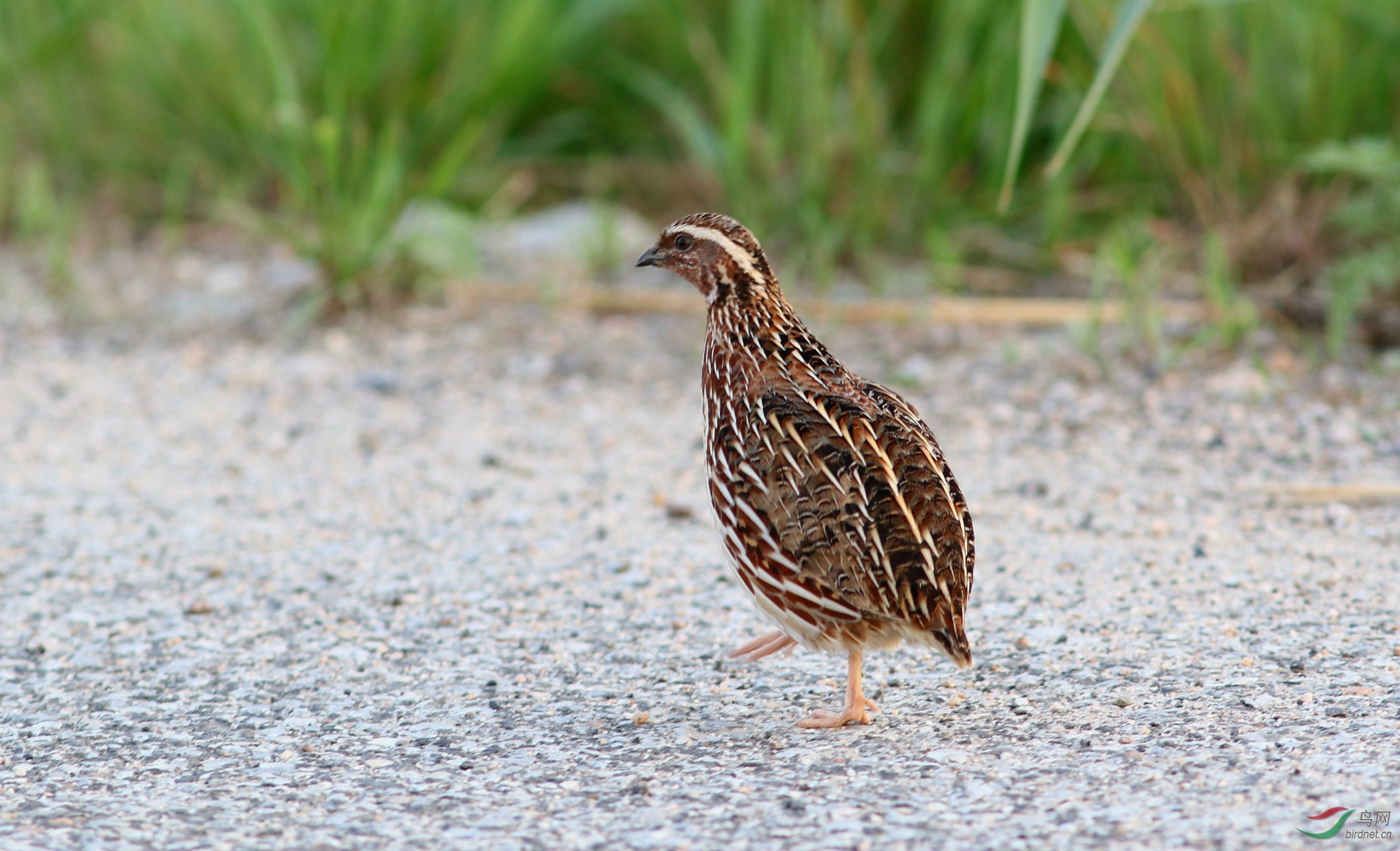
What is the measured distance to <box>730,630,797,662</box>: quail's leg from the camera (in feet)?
12.6

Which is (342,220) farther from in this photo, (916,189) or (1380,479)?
(1380,479)

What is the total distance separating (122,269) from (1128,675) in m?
6.18

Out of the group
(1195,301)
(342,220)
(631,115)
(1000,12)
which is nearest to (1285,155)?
(1195,301)

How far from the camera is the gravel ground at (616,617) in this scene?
3.09 meters

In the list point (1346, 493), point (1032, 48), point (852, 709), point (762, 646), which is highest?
point (1032, 48)

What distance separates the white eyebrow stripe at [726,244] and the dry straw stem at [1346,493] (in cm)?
194

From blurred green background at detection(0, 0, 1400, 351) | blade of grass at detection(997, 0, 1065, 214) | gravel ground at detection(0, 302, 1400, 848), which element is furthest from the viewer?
blurred green background at detection(0, 0, 1400, 351)

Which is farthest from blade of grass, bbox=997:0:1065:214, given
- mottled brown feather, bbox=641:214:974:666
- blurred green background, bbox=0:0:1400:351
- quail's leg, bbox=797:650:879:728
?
blurred green background, bbox=0:0:1400:351

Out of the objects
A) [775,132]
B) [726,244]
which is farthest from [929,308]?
[726,244]

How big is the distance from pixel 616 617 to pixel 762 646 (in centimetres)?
55

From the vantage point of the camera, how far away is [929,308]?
6.91 m

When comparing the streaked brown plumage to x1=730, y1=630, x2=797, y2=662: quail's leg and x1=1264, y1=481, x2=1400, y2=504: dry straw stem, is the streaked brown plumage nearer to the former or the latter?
x1=730, y1=630, x2=797, y2=662: quail's leg

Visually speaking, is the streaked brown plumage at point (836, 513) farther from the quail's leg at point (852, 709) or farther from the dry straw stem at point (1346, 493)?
the dry straw stem at point (1346, 493)

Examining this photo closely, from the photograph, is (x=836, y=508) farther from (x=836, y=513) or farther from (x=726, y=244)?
(x=726, y=244)
